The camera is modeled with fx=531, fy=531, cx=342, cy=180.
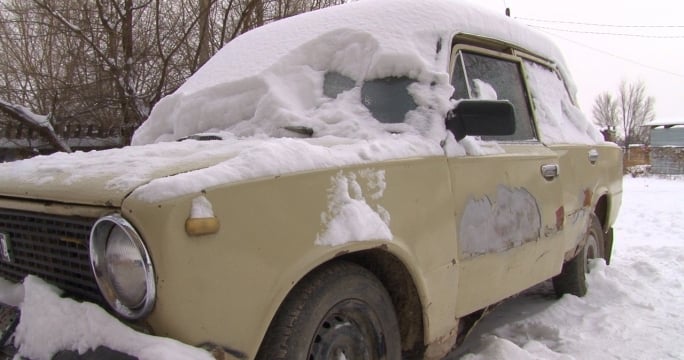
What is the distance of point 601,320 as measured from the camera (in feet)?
12.0

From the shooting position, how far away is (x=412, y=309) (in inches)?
91.0

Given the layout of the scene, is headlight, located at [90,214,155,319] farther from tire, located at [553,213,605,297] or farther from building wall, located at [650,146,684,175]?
building wall, located at [650,146,684,175]

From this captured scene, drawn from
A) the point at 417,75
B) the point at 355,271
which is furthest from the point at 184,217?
the point at 417,75

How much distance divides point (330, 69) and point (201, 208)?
1.48 meters

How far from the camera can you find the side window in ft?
9.57

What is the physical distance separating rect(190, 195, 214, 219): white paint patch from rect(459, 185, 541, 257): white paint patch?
132cm

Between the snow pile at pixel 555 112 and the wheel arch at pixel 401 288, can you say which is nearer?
the wheel arch at pixel 401 288

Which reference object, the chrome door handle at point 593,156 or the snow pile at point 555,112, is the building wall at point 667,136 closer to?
the snow pile at point 555,112

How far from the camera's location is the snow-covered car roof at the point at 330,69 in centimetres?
255

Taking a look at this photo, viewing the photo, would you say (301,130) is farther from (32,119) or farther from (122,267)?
(32,119)

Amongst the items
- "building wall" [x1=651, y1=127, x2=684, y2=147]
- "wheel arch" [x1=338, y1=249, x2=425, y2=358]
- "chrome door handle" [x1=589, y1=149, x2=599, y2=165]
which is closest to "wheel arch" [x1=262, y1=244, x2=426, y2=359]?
"wheel arch" [x1=338, y1=249, x2=425, y2=358]

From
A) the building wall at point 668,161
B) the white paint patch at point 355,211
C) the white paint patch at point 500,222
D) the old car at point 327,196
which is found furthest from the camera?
the building wall at point 668,161

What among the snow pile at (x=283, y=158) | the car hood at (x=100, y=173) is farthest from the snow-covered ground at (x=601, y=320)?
the car hood at (x=100, y=173)

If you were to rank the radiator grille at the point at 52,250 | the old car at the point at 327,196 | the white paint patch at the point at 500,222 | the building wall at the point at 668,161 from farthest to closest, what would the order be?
1. the building wall at the point at 668,161
2. the white paint patch at the point at 500,222
3. the radiator grille at the point at 52,250
4. the old car at the point at 327,196
